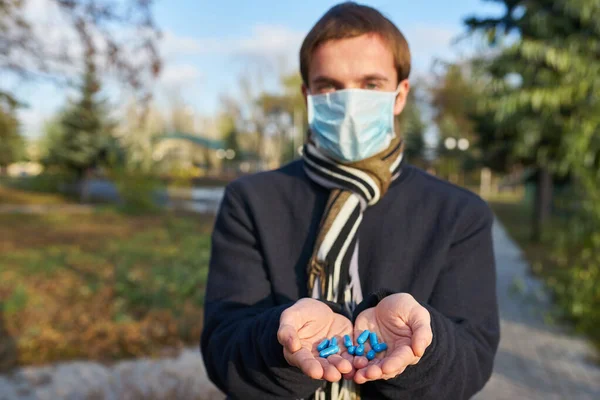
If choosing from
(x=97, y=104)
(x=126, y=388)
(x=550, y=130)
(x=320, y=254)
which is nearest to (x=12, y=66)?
(x=126, y=388)

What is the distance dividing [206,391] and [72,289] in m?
3.95

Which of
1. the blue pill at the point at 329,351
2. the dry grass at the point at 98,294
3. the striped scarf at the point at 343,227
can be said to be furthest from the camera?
the dry grass at the point at 98,294

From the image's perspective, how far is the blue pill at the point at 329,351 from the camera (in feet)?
3.93

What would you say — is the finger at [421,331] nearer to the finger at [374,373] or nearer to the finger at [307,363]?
the finger at [374,373]

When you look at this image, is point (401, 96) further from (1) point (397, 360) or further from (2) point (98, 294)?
(2) point (98, 294)

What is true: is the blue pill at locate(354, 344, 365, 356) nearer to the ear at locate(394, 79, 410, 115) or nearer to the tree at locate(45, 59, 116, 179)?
the ear at locate(394, 79, 410, 115)

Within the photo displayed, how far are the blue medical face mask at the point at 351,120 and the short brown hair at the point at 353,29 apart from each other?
0.12m

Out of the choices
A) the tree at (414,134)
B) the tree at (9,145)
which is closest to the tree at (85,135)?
the tree at (9,145)

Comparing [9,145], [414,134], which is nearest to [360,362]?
[9,145]

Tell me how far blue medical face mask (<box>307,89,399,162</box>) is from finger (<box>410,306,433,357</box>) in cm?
62

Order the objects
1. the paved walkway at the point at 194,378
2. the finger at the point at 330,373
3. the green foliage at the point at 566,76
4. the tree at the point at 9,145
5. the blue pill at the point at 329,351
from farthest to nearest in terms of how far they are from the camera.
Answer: the tree at the point at 9,145, the green foliage at the point at 566,76, the paved walkway at the point at 194,378, the blue pill at the point at 329,351, the finger at the point at 330,373

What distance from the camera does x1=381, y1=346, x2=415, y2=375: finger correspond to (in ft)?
3.55

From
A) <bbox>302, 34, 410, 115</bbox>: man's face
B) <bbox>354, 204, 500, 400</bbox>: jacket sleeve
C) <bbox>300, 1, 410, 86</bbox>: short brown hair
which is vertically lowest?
<bbox>354, 204, 500, 400</bbox>: jacket sleeve

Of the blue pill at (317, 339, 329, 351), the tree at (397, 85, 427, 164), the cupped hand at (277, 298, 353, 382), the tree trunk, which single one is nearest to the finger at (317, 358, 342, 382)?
the cupped hand at (277, 298, 353, 382)
